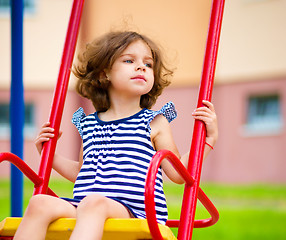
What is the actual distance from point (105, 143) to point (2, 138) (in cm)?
847

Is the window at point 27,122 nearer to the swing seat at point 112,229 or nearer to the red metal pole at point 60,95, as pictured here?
the red metal pole at point 60,95

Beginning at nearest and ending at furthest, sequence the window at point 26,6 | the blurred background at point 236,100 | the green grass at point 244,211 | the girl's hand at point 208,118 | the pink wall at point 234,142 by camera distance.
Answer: the girl's hand at point 208,118 < the green grass at point 244,211 < the blurred background at point 236,100 < the pink wall at point 234,142 < the window at point 26,6

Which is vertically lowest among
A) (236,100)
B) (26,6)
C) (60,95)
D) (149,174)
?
(149,174)

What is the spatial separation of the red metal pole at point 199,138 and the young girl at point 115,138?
4 centimetres

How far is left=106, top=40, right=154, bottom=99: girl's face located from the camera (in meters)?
1.61

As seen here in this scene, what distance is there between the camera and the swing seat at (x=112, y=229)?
125cm

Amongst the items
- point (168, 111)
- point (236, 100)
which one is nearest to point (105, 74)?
point (168, 111)

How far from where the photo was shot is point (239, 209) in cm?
735

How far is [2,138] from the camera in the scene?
31.9 feet

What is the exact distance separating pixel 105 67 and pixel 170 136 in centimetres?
30

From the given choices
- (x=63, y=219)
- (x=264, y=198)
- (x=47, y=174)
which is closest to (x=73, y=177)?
(x=47, y=174)

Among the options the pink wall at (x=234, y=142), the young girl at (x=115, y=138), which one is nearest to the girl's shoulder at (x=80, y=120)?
the young girl at (x=115, y=138)

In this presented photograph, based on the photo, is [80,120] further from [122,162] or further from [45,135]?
[122,162]

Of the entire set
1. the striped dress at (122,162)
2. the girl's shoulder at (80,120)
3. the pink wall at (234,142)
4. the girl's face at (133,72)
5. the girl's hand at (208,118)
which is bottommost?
the striped dress at (122,162)
